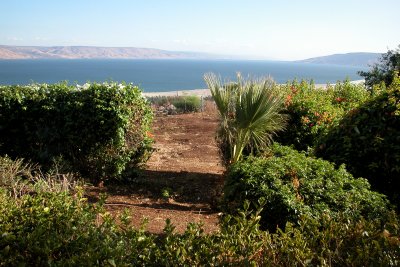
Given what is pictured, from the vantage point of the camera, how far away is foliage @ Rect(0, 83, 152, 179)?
646 centimetres

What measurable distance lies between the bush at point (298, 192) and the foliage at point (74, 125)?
10.6 ft

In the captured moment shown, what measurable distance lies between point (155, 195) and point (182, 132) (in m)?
7.52

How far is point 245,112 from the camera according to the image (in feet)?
19.0

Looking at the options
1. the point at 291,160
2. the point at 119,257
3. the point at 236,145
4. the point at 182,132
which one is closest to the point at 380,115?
the point at 291,160

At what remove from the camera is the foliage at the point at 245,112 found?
5781 millimetres

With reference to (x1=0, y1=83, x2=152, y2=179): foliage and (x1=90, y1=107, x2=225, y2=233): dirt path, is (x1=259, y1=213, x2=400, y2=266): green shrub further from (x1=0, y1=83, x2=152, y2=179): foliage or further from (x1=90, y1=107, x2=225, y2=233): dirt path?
(x1=0, y1=83, x2=152, y2=179): foliage

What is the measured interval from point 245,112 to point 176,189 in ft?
6.91

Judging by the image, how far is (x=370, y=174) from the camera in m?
4.37

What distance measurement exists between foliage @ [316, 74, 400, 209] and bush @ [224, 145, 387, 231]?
2.29ft

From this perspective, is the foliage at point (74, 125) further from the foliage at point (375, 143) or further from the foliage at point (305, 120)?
the foliage at point (375, 143)

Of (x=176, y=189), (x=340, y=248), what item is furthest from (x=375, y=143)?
(x=176, y=189)

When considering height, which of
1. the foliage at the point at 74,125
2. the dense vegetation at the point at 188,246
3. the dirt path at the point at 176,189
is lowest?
the dirt path at the point at 176,189

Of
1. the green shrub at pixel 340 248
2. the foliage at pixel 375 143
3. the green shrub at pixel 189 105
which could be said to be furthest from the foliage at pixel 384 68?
the green shrub at pixel 340 248

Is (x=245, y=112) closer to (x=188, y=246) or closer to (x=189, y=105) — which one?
(x=188, y=246)
